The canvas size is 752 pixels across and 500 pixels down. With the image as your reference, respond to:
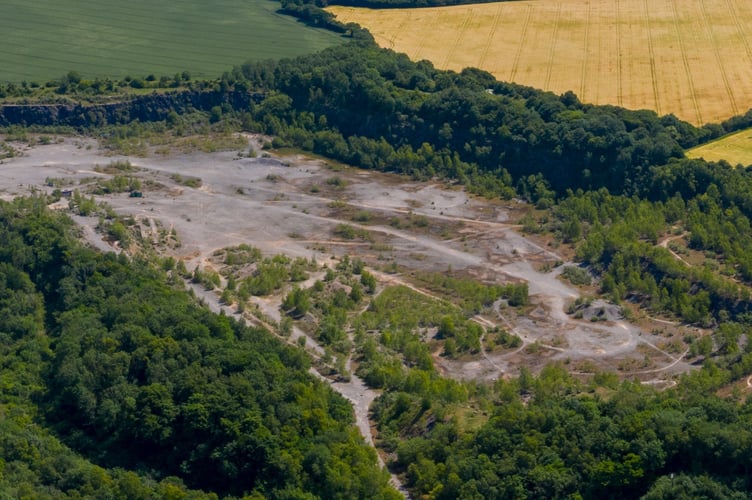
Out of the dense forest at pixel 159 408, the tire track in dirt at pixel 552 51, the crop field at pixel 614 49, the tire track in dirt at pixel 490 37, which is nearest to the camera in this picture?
the dense forest at pixel 159 408

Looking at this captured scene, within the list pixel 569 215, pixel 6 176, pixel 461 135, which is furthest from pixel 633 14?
Answer: pixel 6 176

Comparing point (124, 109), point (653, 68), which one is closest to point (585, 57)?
point (653, 68)

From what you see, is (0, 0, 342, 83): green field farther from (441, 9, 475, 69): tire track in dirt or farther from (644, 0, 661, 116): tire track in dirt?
(644, 0, 661, 116): tire track in dirt

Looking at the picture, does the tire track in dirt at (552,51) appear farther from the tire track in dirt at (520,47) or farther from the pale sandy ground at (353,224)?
the pale sandy ground at (353,224)

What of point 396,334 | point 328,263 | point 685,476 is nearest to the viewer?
point 685,476

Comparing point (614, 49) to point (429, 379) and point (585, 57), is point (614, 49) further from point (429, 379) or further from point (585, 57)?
point (429, 379)

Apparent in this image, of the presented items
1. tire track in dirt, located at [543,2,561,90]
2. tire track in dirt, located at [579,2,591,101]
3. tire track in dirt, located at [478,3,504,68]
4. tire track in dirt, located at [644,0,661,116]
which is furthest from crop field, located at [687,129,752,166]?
tire track in dirt, located at [478,3,504,68]

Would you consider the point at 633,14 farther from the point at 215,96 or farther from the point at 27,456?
the point at 27,456

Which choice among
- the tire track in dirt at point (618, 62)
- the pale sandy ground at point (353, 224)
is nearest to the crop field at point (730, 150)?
the tire track in dirt at point (618, 62)
